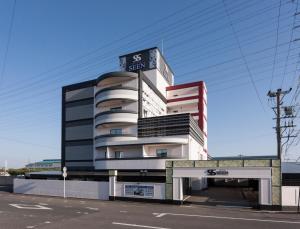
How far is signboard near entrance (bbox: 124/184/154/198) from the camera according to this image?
97.9ft

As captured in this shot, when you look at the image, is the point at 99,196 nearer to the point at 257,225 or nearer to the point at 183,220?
the point at 183,220

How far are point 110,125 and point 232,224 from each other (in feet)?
88.6

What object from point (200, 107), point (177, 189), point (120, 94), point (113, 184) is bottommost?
point (113, 184)

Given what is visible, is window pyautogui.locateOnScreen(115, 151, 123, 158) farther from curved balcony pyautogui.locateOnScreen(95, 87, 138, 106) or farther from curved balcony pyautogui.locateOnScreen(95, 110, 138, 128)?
curved balcony pyautogui.locateOnScreen(95, 87, 138, 106)

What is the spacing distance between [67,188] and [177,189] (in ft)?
53.3

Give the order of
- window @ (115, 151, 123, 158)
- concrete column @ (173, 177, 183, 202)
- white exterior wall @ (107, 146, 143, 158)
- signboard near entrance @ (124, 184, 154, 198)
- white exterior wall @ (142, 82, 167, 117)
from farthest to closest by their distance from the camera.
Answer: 1. white exterior wall @ (142, 82, 167, 117)
2. window @ (115, 151, 123, 158)
3. white exterior wall @ (107, 146, 143, 158)
4. signboard near entrance @ (124, 184, 154, 198)
5. concrete column @ (173, 177, 183, 202)

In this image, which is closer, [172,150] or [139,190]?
[139,190]

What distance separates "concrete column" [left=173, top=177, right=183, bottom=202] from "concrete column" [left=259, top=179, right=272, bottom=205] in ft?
23.3

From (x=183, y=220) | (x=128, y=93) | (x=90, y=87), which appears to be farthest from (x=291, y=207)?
(x=90, y=87)

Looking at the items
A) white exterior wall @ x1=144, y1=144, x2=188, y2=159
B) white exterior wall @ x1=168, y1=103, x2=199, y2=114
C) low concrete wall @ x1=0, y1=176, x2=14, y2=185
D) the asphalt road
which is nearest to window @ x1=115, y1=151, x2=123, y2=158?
white exterior wall @ x1=144, y1=144, x2=188, y2=159

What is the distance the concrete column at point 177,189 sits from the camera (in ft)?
92.2

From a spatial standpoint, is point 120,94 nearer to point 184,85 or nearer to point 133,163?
point 133,163

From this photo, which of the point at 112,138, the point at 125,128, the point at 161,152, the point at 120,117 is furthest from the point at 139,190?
the point at 120,117

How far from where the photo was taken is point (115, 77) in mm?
42219
